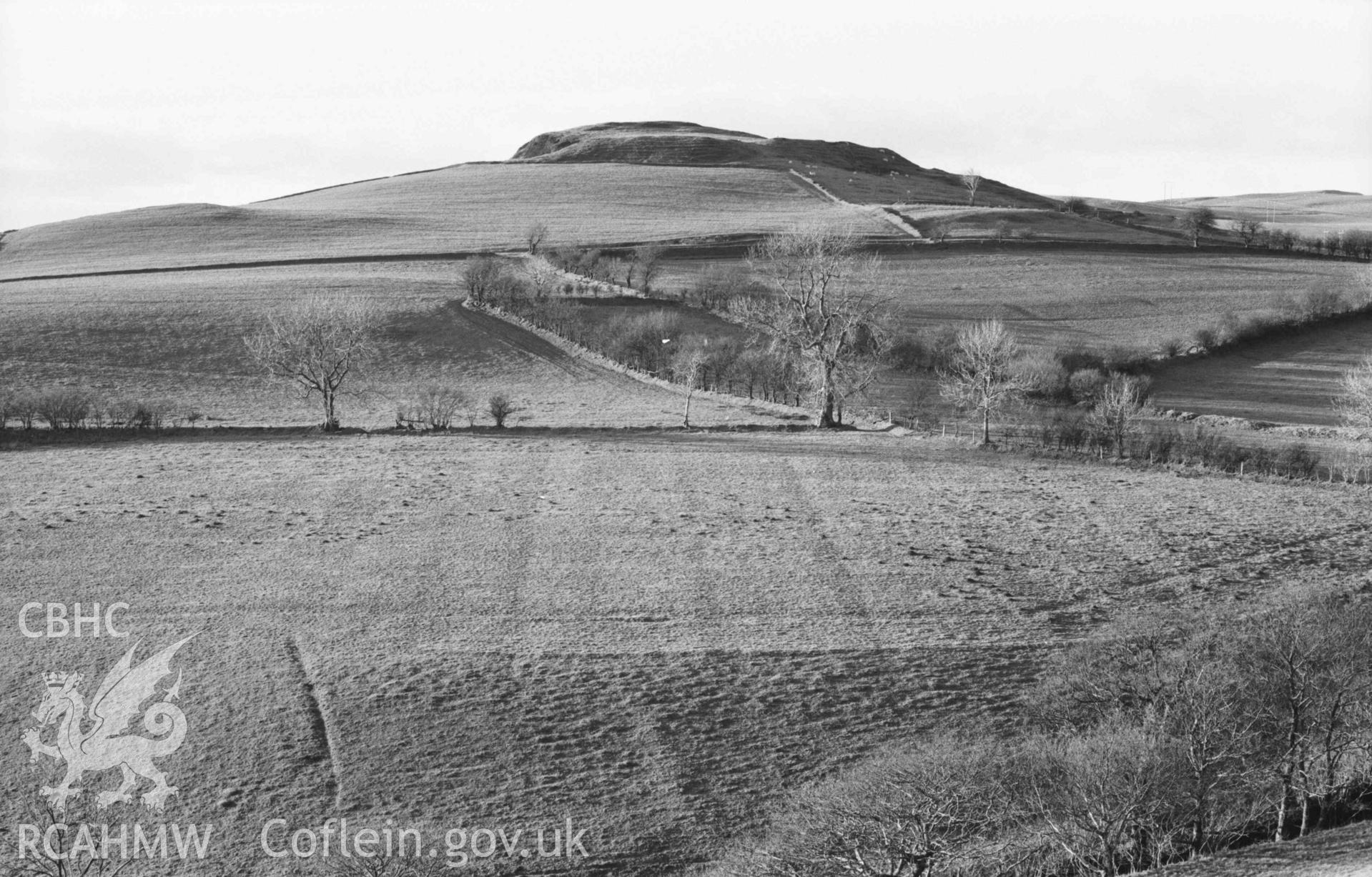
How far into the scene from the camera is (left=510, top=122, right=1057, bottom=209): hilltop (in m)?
152

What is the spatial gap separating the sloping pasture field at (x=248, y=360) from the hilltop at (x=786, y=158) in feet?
253

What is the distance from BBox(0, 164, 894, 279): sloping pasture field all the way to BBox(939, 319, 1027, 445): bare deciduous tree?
1988 inches

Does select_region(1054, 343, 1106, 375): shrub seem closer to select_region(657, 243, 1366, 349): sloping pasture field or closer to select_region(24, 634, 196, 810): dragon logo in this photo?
select_region(657, 243, 1366, 349): sloping pasture field

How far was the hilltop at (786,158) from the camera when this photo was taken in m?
152

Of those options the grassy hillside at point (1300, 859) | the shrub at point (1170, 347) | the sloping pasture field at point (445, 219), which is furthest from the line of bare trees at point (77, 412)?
the shrub at point (1170, 347)

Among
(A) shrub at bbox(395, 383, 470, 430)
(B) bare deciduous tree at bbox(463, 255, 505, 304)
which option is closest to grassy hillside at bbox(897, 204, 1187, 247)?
(B) bare deciduous tree at bbox(463, 255, 505, 304)

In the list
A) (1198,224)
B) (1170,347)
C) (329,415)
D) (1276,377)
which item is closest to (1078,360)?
(1170,347)

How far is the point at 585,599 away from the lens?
31.8 m

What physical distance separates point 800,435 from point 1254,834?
1309 inches

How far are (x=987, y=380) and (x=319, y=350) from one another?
104ft

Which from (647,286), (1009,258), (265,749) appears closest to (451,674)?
(265,749)

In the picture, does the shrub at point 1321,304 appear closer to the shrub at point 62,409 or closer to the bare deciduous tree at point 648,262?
the bare deciduous tree at point 648,262

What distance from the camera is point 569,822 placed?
21.8 metres

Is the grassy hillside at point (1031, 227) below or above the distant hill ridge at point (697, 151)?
below
